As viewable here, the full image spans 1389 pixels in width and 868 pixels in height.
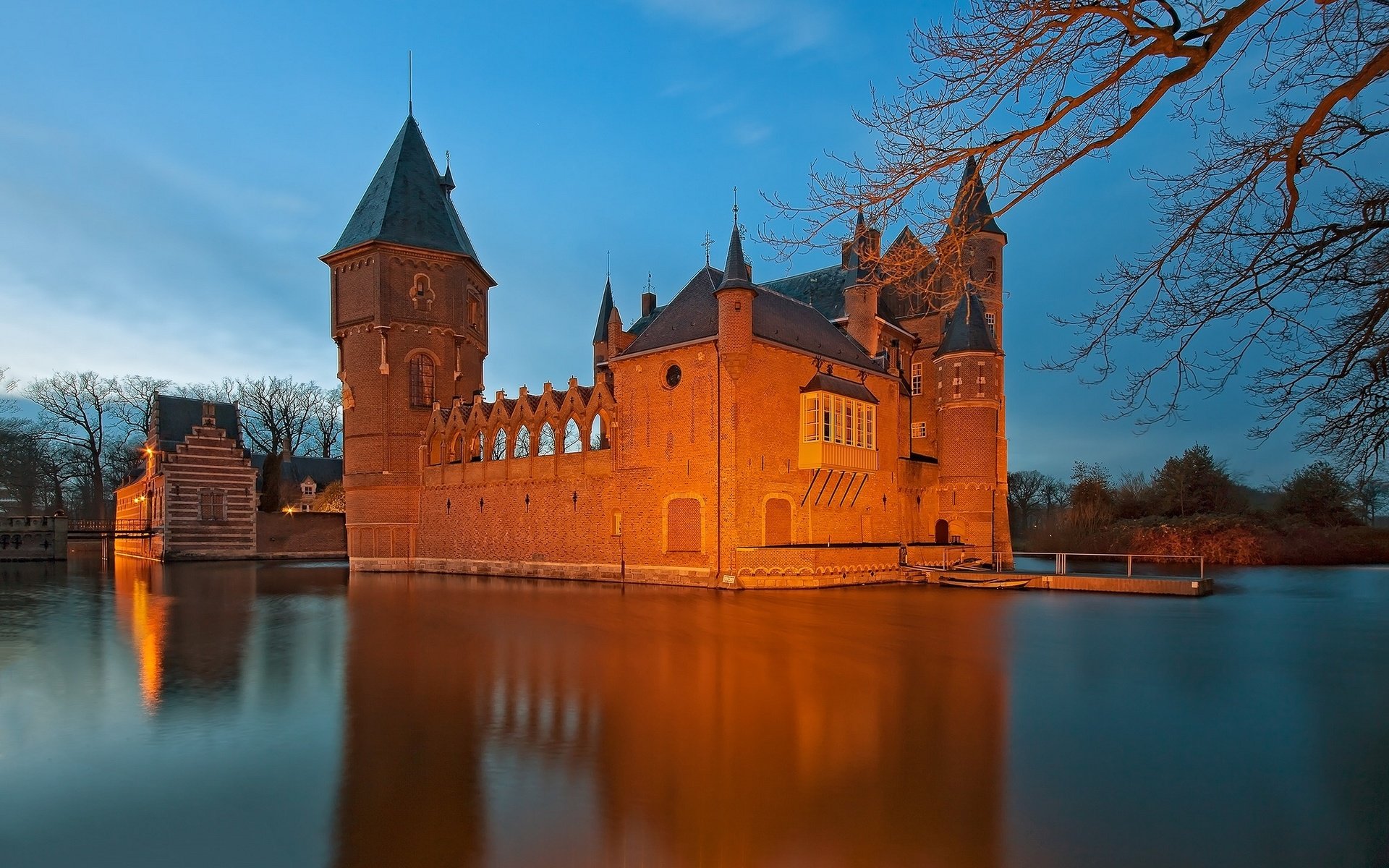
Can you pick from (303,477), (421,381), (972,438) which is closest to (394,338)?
(421,381)

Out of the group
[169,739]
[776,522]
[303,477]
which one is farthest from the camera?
[303,477]

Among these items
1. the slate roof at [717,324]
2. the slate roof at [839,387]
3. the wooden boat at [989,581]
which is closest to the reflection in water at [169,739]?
the slate roof at [717,324]

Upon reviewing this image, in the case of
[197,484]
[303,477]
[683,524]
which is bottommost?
[683,524]

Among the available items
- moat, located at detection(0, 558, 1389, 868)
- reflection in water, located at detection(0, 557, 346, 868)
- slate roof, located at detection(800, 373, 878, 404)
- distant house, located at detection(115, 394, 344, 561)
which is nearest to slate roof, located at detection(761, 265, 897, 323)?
slate roof, located at detection(800, 373, 878, 404)

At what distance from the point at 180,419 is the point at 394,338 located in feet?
56.6

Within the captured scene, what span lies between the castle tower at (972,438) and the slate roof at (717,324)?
368 centimetres

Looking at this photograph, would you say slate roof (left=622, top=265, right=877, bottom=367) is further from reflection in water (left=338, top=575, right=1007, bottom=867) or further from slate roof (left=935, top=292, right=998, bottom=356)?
reflection in water (left=338, top=575, right=1007, bottom=867)

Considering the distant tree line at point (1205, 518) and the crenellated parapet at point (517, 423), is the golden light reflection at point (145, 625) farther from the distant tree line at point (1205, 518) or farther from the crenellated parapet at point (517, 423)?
the distant tree line at point (1205, 518)

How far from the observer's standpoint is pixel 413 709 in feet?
27.0

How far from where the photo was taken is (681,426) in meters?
22.4

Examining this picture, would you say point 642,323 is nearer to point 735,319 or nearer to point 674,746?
point 735,319

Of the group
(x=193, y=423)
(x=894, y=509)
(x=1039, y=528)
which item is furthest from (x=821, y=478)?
(x=193, y=423)

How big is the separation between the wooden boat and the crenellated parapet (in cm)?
1128

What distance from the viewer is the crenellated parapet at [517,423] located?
25.1 m
